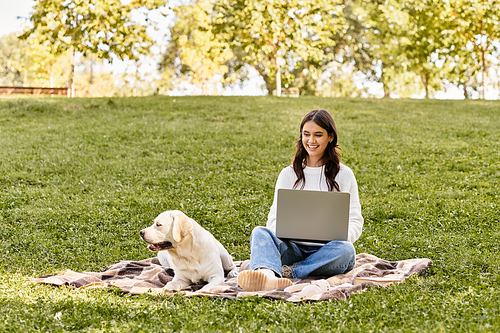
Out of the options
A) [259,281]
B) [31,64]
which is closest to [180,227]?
[259,281]

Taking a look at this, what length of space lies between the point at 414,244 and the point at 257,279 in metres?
3.13

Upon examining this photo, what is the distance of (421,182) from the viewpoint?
10203 mm

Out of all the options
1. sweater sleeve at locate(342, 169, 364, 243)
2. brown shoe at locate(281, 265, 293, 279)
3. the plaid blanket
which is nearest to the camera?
the plaid blanket

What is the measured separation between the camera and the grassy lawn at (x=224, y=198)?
4000 millimetres

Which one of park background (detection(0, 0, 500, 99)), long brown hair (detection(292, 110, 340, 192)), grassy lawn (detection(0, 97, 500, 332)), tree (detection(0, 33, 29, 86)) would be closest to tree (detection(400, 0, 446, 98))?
park background (detection(0, 0, 500, 99))

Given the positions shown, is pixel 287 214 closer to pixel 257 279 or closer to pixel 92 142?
pixel 257 279

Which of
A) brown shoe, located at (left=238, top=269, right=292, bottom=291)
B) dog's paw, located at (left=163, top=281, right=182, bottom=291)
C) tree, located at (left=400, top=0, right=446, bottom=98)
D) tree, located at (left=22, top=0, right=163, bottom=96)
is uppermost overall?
tree, located at (left=400, top=0, right=446, bottom=98)

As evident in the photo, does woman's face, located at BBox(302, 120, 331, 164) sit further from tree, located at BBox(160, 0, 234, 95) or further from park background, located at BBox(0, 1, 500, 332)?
tree, located at BBox(160, 0, 234, 95)

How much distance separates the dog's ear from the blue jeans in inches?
26.2

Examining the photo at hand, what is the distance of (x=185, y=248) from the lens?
493 cm

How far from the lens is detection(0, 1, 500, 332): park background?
4004 millimetres

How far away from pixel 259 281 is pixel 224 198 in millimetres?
4913

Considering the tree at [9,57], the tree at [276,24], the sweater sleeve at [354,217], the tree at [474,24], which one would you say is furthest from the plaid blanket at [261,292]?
the tree at [9,57]

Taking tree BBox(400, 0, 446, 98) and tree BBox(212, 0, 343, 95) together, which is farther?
tree BBox(400, 0, 446, 98)
